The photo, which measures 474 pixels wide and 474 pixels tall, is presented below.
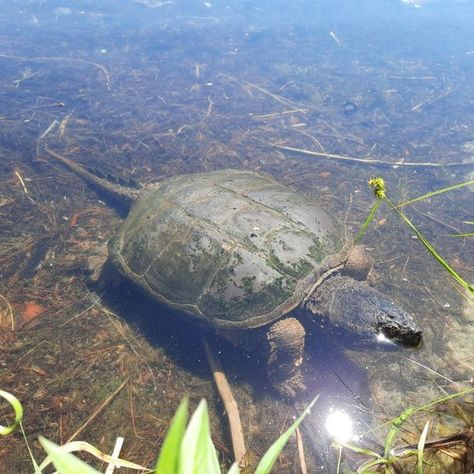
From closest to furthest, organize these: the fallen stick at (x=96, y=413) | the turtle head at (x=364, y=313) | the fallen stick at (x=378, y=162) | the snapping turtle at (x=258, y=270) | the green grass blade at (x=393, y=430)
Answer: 1. the green grass blade at (x=393, y=430)
2. the fallen stick at (x=96, y=413)
3. the turtle head at (x=364, y=313)
4. the snapping turtle at (x=258, y=270)
5. the fallen stick at (x=378, y=162)

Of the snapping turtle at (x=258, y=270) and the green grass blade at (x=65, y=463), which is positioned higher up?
the green grass blade at (x=65, y=463)

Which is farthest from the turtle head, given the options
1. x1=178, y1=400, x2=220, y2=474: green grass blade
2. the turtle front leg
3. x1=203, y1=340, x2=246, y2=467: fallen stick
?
x1=178, y1=400, x2=220, y2=474: green grass blade

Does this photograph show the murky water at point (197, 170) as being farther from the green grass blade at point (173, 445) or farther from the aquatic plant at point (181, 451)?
the green grass blade at point (173, 445)

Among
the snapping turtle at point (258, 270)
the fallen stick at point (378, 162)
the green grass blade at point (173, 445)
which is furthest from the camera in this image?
the fallen stick at point (378, 162)

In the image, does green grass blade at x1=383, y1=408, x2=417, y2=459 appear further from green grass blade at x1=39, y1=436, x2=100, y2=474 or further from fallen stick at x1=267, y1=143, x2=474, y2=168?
fallen stick at x1=267, y1=143, x2=474, y2=168

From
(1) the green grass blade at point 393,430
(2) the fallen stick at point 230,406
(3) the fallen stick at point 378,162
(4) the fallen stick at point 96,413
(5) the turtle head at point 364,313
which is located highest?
(1) the green grass blade at point 393,430

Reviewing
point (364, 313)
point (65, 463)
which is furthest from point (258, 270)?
point (65, 463)

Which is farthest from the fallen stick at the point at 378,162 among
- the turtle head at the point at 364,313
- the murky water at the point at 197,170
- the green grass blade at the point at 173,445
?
the green grass blade at the point at 173,445

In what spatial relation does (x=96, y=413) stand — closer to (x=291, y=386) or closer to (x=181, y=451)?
(x=291, y=386)
